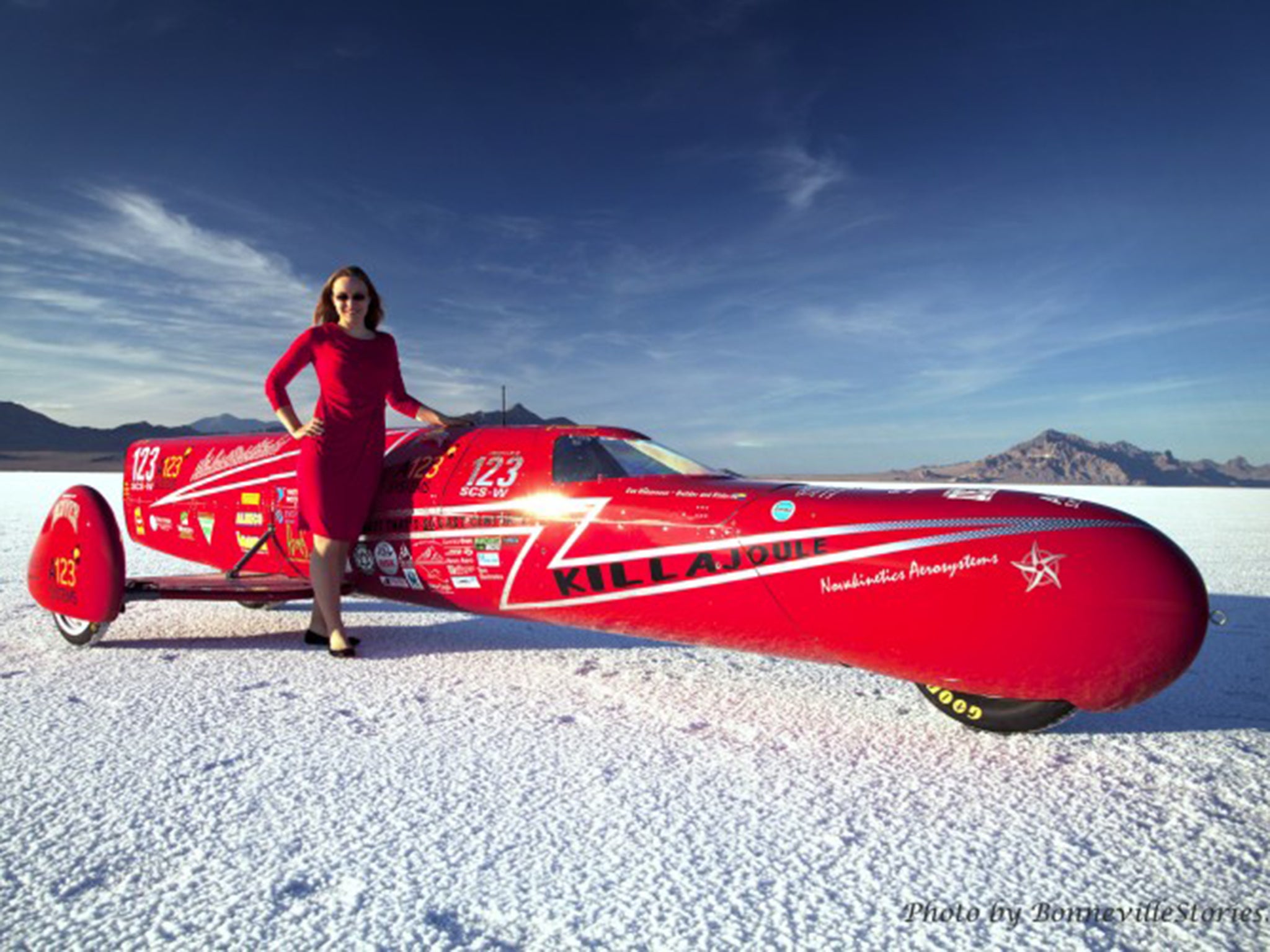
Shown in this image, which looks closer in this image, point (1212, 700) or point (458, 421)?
point (1212, 700)

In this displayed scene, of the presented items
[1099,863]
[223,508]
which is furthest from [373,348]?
[1099,863]

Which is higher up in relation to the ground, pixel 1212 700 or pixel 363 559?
pixel 363 559

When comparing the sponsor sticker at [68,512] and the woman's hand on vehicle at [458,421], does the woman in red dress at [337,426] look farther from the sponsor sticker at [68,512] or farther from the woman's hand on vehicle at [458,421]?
the sponsor sticker at [68,512]

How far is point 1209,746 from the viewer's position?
344 cm

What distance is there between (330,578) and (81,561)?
5.68 ft

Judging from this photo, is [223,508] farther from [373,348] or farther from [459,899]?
[459,899]

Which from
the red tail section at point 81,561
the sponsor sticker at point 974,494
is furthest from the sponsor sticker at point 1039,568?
the red tail section at point 81,561

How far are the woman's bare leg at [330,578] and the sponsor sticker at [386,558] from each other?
23 centimetres

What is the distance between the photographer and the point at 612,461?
4.36m

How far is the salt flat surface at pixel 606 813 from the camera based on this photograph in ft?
6.90

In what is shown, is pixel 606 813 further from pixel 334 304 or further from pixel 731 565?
pixel 334 304

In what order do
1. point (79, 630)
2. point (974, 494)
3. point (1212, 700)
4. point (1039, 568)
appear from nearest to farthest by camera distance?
point (1039, 568) → point (974, 494) → point (1212, 700) → point (79, 630)

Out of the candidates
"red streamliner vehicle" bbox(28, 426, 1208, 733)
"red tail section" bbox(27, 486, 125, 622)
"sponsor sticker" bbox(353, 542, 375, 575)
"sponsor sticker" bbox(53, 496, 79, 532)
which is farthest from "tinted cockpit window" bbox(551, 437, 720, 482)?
"sponsor sticker" bbox(53, 496, 79, 532)

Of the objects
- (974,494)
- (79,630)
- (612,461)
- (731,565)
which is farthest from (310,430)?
(974,494)
